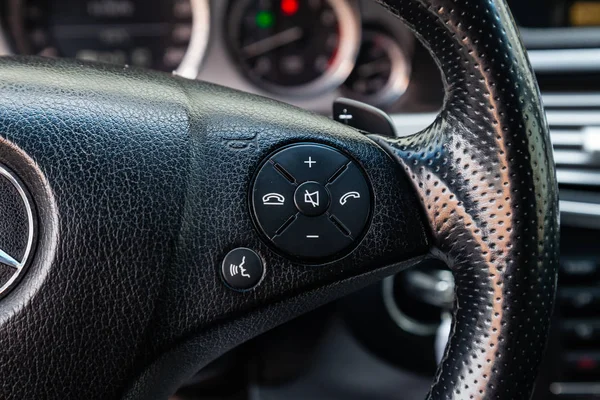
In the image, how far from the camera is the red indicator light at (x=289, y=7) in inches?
64.4

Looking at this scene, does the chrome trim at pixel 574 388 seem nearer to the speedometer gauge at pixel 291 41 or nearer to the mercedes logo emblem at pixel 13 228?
the speedometer gauge at pixel 291 41

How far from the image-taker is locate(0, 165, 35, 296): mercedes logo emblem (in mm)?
552

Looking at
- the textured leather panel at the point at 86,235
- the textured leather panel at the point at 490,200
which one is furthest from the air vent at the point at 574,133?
the textured leather panel at the point at 86,235

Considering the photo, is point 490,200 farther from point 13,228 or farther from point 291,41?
point 291,41

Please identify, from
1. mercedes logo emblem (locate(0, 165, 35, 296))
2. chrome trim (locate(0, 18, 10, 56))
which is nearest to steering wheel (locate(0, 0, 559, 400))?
mercedes logo emblem (locate(0, 165, 35, 296))

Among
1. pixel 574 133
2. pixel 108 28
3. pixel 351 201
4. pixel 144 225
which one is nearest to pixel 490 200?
pixel 351 201

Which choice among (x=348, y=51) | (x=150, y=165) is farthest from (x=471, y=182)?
(x=348, y=51)

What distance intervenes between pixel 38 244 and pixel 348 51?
3.68 feet

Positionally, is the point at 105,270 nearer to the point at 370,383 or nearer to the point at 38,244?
the point at 38,244

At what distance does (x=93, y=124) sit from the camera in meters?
0.59

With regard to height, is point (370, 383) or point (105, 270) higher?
point (105, 270)

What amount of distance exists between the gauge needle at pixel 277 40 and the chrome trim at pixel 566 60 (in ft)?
1.57

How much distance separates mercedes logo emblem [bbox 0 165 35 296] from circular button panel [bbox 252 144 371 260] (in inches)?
6.6

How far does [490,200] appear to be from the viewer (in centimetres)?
59
